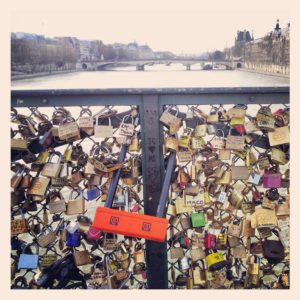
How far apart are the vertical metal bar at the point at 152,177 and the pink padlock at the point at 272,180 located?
650mm

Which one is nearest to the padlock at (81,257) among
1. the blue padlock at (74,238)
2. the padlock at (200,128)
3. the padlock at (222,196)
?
the blue padlock at (74,238)

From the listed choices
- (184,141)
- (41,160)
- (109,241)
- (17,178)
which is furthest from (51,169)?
(184,141)

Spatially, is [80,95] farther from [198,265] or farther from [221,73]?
[221,73]

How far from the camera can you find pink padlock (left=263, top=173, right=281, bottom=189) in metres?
1.98

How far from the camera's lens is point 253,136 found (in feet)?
6.37

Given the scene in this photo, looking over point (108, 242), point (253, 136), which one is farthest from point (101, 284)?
point (253, 136)

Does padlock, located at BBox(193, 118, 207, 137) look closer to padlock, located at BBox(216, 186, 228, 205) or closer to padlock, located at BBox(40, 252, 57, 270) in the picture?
padlock, located at BBox(216, 186, 228, 205)

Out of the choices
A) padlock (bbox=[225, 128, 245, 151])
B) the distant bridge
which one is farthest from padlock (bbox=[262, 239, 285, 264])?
the distant bridge

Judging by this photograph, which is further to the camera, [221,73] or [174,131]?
[221,73]

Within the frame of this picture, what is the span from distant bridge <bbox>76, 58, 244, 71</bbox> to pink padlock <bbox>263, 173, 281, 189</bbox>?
4925cm

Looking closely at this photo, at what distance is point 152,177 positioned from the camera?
1.87 meters

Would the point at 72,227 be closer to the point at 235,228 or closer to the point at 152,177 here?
the point at 152,177

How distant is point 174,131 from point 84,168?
1.95 feet

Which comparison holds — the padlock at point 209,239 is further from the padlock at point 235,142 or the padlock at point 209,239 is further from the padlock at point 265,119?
the padlock at point 265,119
